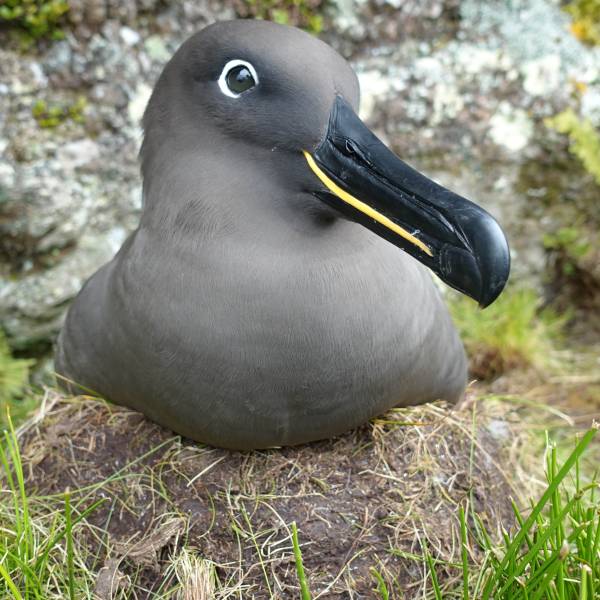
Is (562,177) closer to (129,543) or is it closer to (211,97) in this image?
(211,97)

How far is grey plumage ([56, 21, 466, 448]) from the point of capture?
2477 mm

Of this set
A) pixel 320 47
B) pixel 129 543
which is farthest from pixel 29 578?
pixel 320 47

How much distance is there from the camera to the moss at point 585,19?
5.25 metres

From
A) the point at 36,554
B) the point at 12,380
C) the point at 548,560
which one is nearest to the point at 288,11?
the point at 12,380

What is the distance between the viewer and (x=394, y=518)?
275cm

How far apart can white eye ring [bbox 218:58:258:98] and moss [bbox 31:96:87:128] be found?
239cm

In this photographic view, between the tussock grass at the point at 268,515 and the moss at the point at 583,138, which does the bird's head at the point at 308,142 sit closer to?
the tussock grass at the point at 268,515

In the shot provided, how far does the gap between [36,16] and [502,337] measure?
120 inches

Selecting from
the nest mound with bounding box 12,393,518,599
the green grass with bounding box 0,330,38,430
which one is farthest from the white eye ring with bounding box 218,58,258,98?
the green grass with bounding box 0,330,38,430

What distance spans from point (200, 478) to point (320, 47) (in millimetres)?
1402

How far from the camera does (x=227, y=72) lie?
2514mm

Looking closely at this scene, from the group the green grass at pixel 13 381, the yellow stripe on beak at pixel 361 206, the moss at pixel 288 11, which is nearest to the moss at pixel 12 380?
the green grass at pixel 13 381

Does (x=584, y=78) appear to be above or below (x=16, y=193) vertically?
above

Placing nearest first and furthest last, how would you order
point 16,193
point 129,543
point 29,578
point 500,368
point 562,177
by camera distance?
point 29,578 → point 129,543 → point 16,193 → point 500,368 → point 562,177
